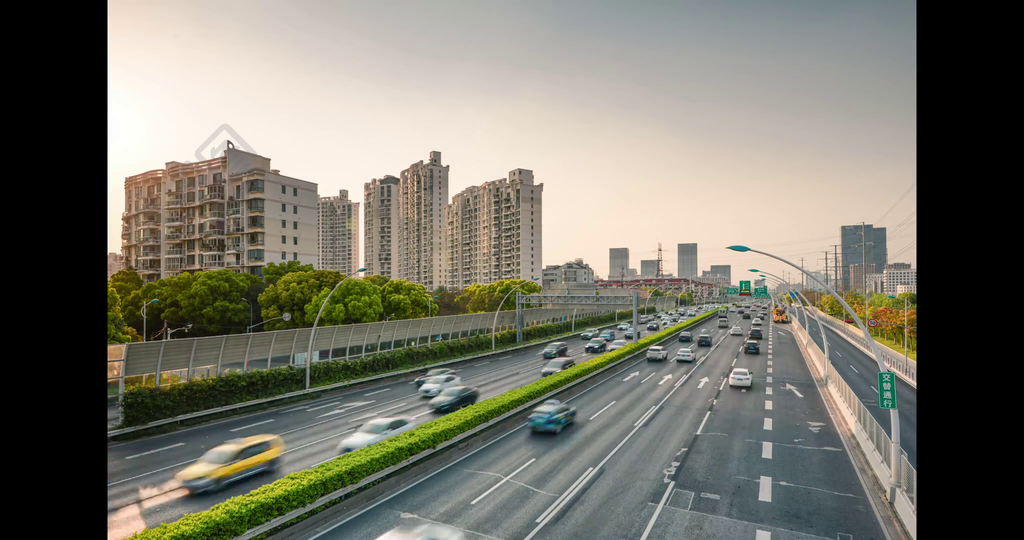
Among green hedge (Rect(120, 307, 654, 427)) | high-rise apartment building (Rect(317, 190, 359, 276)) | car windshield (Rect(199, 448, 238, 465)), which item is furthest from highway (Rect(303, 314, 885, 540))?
high-rise apartment building (Rect(317, 190, 359, 276))

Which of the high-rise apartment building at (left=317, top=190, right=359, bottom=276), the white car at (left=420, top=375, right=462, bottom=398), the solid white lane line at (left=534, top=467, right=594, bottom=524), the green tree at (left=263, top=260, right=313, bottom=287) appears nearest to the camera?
the solid white lane line at (left=534, top=467, right=594, bottom=524)

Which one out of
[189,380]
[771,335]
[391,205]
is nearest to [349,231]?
[391,205]

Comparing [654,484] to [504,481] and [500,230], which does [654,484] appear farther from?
[500,230]

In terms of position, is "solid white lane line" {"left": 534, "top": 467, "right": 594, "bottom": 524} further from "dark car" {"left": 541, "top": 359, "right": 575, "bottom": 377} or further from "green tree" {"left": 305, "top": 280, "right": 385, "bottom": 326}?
"green tree" {"left": 305, "top": 280, "right": 385, "bottom": 326}

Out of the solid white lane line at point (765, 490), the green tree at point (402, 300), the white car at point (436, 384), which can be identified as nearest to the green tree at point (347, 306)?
the green tree at point (402, 300)

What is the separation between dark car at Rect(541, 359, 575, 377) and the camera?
33844mm

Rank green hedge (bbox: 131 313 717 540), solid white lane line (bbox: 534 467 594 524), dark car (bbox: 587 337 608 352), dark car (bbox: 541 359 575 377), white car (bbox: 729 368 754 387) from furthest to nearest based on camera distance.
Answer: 1. dark car (bbox: 587 337 608 352)
2. dark car (bbox: 541 359 575 377)
3. white car (bbox: 729 368 754 387)
4. solid white lane line (bbox: 534 467 594 524)
5. green hedge (bbox: 131 313 717 540)

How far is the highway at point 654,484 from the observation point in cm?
1304

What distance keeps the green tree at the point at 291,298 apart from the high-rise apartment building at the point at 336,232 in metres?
136

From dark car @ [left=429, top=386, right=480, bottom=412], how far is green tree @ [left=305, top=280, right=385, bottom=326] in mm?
21369

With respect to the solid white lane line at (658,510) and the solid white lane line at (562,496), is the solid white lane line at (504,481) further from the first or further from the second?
the solid white lane line at (658,510)
